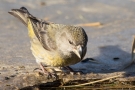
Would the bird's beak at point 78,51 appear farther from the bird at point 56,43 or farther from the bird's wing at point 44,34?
the bird's wing at point 44,34

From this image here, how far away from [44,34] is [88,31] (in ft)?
7.21

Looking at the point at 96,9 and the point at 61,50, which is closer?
the point at 61,50

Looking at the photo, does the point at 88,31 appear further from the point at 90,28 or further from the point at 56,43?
the point at 56,43

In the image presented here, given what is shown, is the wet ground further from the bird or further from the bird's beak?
the bird's beak

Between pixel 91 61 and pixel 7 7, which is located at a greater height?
pixel 7 7

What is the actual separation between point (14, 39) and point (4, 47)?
554 mm

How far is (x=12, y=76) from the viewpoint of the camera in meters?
5.60

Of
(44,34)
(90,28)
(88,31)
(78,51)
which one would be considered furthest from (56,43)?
(90,28)

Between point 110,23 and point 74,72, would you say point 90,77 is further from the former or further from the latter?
point 110,23

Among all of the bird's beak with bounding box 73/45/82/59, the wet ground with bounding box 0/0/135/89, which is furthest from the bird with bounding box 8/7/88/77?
the wet ground with bounding box 0/0/135/89

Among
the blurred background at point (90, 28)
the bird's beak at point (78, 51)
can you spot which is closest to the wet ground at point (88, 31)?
the blurred background at point (90, 28)

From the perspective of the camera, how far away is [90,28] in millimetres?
8195

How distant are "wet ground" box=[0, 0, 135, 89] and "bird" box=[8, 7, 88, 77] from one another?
0.33m

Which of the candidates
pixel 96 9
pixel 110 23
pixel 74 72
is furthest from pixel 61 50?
pixel 96 9
